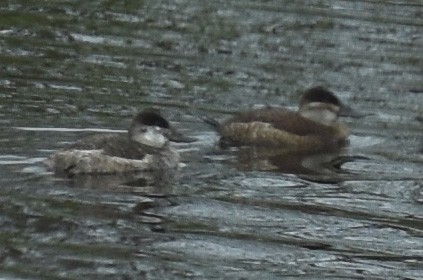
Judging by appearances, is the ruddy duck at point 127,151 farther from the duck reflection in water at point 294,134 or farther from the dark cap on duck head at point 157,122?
the duck reflection in water at point 294,134

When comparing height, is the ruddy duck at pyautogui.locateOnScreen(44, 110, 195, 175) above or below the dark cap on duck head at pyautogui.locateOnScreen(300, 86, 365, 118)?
below

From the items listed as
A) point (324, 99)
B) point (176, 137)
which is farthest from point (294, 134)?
point (176, 137)

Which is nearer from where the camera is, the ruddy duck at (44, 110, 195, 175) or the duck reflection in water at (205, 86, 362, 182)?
the ruddy duck at (44, 110, 195, 175)

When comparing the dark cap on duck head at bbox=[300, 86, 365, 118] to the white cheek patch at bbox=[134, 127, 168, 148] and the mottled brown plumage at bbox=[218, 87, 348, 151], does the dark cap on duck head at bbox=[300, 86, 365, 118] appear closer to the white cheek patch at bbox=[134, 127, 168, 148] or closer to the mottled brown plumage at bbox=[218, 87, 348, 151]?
the mottled brown plumage at bbox=[218, 87, 348, 151]

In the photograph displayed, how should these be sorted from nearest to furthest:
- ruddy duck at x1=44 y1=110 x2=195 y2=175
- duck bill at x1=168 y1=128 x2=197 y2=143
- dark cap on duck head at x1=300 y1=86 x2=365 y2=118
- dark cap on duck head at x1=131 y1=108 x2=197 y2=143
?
ruddy duck at x1=44 y1=110 x2=195 y2=175 < dark cap on duck head at x1=131 y1=108 x2=197 y2=143 < duck bill at x1=168 y1=128 x2=197 y2=143 < dark cap on duck head at x1=300 y1=86 x2=365 y2=118

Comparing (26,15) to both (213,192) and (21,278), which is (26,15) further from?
(21,278)

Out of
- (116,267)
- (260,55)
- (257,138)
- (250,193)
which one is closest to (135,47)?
(260,55)

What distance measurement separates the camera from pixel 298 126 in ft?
56.7

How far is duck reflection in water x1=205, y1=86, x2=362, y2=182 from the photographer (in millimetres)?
16266

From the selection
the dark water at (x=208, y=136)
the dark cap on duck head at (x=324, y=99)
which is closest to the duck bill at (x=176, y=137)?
the dark water at (x=208, y=136)

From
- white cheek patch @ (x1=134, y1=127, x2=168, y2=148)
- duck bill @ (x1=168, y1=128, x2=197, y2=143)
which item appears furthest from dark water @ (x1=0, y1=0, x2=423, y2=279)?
white cheek patch @ (x1=134, y1=127, x2=168, y2=148)

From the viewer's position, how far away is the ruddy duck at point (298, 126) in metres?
16.8

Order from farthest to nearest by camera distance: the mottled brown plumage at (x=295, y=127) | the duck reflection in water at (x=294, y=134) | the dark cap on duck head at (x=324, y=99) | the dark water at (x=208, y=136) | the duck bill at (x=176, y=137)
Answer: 1. the dark cap on duck head at (x=324, y=99)
2. the mottled brown plumage at (x=295, y=127)
3. the duck reflection in water at (x=294, y=134)
4. the duck bill at (x=176, y=137)
5. the dark water at (x=208, y=136)

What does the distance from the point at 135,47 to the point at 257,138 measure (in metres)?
4.20
